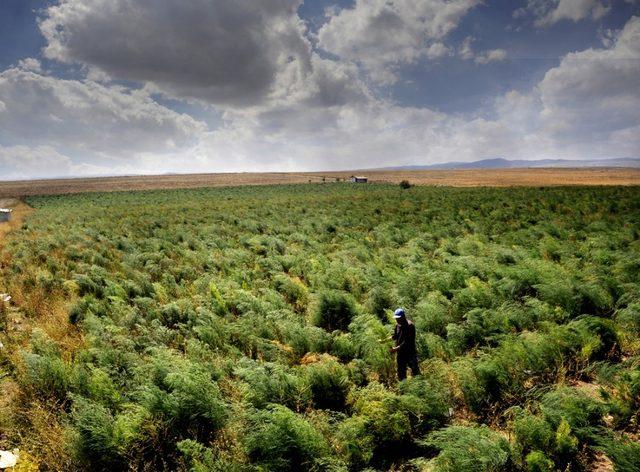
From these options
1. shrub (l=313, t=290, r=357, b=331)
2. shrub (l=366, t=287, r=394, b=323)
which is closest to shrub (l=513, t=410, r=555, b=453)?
shrub (l=366, t=287, r=394, b=323)

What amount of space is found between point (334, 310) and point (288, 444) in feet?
14.8

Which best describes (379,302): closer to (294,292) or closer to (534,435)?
(294,292)

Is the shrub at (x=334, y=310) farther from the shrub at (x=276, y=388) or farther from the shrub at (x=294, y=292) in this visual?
the shrub at (x=276, y=388)

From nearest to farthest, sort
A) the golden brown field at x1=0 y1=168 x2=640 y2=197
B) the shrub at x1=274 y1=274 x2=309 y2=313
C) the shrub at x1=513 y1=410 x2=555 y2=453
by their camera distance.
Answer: the shrub at x1=513 y1=410 x2=555 y2=453, the shrub at x1=274 y1=274 x2=309 y2=313, the golden brown field at x1=0 y1=168 x2=640 y2=197

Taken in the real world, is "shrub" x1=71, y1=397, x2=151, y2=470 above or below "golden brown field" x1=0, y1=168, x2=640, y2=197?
below

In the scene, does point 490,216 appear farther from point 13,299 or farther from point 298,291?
point 13,299

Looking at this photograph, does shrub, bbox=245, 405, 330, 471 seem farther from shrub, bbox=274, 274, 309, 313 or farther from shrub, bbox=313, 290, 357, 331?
shrub, bbox=274, 274, 309, 313

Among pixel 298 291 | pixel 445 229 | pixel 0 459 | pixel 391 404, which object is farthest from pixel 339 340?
pixel 445 229

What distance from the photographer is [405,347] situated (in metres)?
6.08

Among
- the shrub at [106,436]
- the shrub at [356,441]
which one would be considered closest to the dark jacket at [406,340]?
the shrub at [356,441]

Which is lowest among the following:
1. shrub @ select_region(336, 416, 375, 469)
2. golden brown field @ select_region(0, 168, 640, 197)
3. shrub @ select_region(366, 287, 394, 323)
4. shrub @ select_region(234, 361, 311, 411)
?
shrub @ select_region(336, 416, 375, 469)

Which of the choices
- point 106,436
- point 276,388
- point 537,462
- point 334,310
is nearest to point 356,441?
point 276,388

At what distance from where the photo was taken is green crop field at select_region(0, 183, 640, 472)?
4.56 m

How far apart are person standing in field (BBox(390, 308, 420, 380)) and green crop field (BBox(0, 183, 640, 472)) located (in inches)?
10.5
